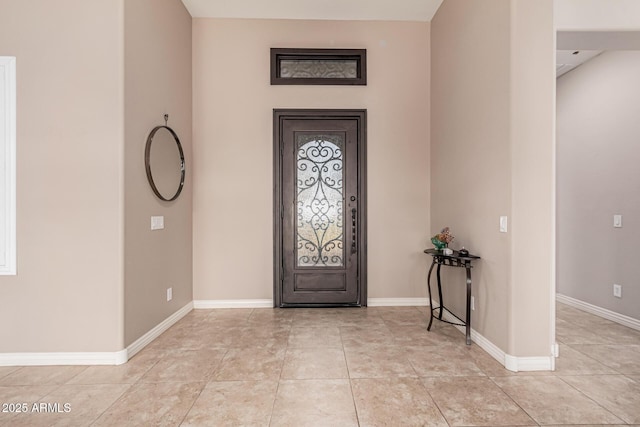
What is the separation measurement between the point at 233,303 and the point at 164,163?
184 centimetres

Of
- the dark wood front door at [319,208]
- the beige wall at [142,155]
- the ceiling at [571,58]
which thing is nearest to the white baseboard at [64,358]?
the beige wall at [142,155]

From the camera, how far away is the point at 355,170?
13.6ft

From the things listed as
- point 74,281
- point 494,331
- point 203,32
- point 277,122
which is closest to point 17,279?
point 74,281

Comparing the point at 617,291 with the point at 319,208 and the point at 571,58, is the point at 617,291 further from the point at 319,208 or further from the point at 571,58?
the point at 319,208

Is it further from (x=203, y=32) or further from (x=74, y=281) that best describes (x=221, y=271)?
(x=203, y=32)

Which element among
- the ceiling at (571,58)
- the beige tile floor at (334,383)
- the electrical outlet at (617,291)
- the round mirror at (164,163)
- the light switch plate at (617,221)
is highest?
the ceiling at (571,58)

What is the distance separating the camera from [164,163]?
10.7ft

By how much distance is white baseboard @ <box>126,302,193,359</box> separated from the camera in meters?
2.76

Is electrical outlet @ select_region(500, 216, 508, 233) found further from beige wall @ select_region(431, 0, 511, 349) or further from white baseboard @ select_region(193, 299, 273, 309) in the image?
white baseboard @ select_region(193, 299, 273, 309)

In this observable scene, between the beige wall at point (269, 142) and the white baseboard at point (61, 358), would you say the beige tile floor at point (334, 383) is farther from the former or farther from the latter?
the beige wall at point (269, 142)

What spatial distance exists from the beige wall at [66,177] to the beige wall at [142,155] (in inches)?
4.4

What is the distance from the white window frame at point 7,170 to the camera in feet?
8.36

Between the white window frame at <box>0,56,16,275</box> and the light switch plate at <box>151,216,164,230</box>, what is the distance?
0.95 m

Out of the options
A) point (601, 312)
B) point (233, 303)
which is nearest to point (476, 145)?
point (601, 312)
